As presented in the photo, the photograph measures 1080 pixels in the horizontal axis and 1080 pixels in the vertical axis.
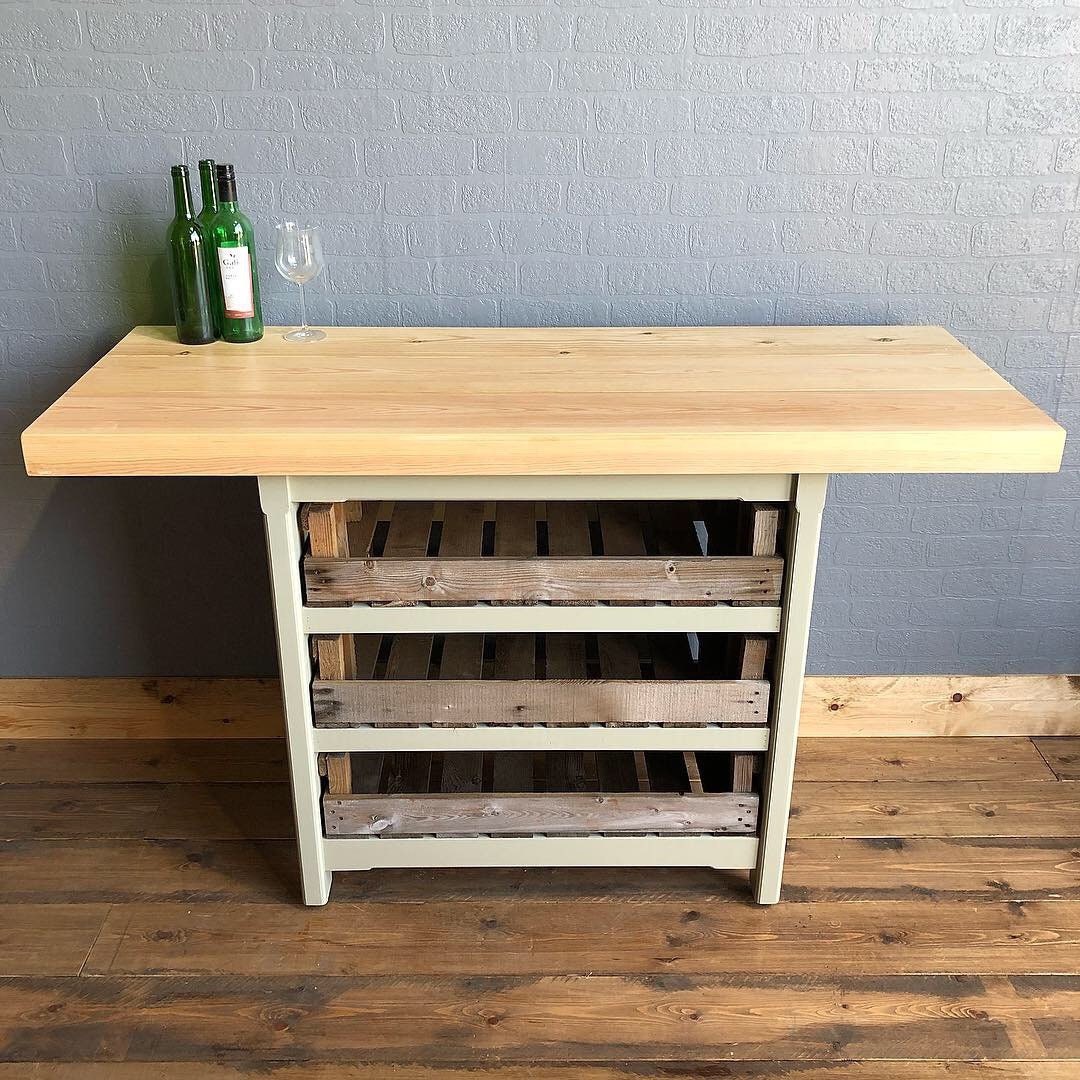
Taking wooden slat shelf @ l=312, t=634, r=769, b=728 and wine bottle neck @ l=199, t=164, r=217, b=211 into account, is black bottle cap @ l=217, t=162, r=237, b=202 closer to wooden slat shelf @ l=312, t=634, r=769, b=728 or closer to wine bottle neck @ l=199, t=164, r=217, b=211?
wine bottle neck @ l=199, t=164, r=217, b=211

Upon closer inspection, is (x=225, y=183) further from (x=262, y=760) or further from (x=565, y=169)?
(x=262, y=760)

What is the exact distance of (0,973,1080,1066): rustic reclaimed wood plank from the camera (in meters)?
1.90

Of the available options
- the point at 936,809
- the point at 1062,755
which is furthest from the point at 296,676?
the point at 1062,755

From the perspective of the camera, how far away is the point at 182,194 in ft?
6.92

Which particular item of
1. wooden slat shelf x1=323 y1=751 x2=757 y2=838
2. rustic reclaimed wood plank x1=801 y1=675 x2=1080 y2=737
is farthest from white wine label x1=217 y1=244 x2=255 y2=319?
rustic reclaimed wood plank x1=801 y1=675 x2=1080 y2=737

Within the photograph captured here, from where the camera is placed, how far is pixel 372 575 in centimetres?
190

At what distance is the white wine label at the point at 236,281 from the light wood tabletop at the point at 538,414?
8 cm

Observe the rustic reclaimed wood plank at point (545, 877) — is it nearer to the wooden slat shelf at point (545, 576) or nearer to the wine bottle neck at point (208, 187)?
the wooden slat shelf at point (545, 576)

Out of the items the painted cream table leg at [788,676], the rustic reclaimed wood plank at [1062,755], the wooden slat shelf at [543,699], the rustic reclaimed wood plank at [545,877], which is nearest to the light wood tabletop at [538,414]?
the painted cream table leg at [788,676]

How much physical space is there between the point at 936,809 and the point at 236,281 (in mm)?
1794

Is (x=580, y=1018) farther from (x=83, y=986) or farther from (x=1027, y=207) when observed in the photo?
(x=1027, y=207)

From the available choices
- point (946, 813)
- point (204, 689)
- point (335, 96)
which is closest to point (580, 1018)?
point (946, 813)

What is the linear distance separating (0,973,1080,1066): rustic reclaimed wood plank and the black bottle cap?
1.38 m

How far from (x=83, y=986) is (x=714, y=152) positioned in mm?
1916
